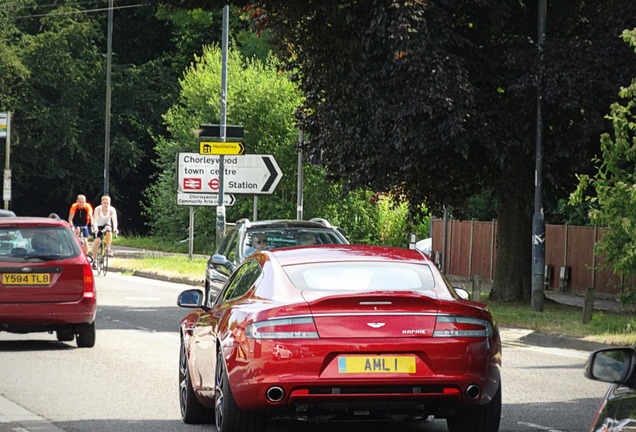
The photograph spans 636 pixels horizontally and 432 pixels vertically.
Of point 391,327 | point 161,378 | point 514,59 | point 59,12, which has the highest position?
point 59,12

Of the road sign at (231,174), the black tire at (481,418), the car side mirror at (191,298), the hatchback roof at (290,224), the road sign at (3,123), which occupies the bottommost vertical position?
the black tire at (481,418)

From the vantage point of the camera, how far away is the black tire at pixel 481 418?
10133 millimetres

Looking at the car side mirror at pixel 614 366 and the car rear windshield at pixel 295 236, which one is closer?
the car side mirror at pixel 614 366

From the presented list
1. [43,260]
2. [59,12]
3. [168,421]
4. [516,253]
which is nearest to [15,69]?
[59,12]

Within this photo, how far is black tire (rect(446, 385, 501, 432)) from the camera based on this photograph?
33.2 feet

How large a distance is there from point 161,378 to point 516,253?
14.7 meters

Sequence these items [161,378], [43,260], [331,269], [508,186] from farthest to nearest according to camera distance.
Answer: [508,186]
[43,260]
[161,378]
[331,269]

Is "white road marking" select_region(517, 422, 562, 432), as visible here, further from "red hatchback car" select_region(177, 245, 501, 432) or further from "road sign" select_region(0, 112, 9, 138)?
"road sign" select_region(0, 112, 9, 138)

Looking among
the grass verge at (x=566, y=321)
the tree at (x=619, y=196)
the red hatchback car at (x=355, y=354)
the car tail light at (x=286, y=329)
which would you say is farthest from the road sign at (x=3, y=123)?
the car tail light at (x=286, y=329)

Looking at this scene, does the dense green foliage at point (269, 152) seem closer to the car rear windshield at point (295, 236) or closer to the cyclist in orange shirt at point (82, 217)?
the cyclist in orange shirt at point (82, 217)

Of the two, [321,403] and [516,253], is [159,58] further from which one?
[321,403]

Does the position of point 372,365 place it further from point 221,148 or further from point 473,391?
point 221,148

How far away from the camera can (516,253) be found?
1119 inches

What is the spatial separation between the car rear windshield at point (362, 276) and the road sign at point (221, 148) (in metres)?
23.8
